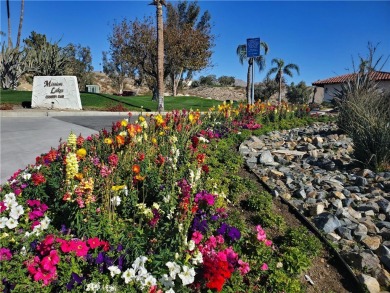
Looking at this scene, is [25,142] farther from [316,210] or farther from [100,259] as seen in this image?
[316,210]

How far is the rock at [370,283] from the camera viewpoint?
9.61ft

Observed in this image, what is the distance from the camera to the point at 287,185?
5.40m

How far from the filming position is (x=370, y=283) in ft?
9.71

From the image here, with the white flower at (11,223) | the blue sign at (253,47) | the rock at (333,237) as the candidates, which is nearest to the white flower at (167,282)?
the white flower at (11,223)

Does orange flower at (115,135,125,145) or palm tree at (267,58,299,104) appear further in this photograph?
palm tree at (267,58,299,104)

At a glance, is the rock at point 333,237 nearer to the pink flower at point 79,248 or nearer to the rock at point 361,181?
the rock at point 361,181

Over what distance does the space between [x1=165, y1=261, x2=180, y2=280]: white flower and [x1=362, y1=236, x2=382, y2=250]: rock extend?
251 centimetres

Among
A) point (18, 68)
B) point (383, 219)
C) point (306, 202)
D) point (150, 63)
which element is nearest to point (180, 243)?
point (306, 202)

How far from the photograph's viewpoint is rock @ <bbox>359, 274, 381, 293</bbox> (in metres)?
2.93

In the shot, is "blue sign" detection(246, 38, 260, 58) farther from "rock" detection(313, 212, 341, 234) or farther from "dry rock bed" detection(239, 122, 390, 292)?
"rock" detection(313, 212, 341, 234)

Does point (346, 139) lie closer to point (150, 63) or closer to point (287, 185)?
point (287, 185)

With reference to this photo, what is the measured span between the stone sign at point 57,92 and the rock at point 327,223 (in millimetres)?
12398

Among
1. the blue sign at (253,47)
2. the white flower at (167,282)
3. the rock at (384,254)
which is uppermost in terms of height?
the blue sign at (253,47)

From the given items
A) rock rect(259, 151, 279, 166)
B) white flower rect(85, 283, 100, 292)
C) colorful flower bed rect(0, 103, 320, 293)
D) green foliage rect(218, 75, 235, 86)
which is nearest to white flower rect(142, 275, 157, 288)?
colorful flower bed rect(0, 103, 320, 293)
